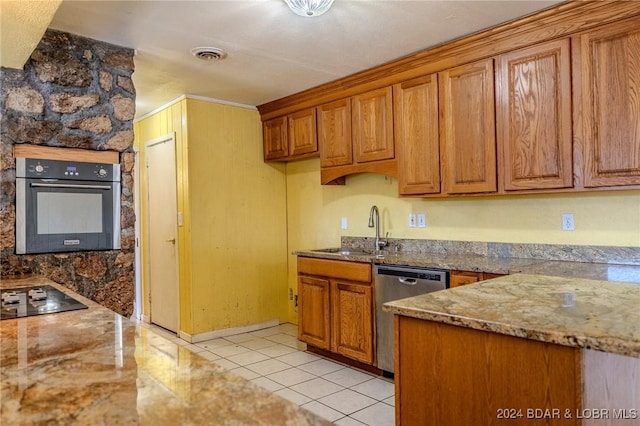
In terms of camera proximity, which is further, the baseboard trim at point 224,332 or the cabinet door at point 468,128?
the baseboard trim at point 224,332

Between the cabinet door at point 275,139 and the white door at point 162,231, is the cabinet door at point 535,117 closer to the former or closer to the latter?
the cabinet door at point 275,139

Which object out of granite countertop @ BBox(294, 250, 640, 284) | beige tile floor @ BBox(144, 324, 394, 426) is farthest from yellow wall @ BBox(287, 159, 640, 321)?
beige tile floor @ BBox(144, 324, 394, 426)

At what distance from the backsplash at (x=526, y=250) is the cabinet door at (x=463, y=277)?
568mm

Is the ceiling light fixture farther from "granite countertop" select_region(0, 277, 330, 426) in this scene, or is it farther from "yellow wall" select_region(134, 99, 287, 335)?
"yellow wall" select_region(134, 99, 287, 335)

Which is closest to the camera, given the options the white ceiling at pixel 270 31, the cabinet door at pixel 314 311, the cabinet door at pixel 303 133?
the white ceiling at pixel 270 31

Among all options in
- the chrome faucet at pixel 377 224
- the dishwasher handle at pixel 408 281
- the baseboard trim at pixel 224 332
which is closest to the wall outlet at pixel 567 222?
the dishwasher handle at pixel 408 281

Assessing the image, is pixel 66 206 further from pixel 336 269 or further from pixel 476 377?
pixel 476 377

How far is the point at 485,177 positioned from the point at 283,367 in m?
2.07

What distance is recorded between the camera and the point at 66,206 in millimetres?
2551

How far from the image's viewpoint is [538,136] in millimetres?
2596

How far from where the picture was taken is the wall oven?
8.01 ft

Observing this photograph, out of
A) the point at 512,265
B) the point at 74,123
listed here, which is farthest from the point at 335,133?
the point at 74,123

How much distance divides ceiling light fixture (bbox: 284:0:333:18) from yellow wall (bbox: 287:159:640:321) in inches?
69.1

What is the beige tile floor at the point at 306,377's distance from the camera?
266cm
